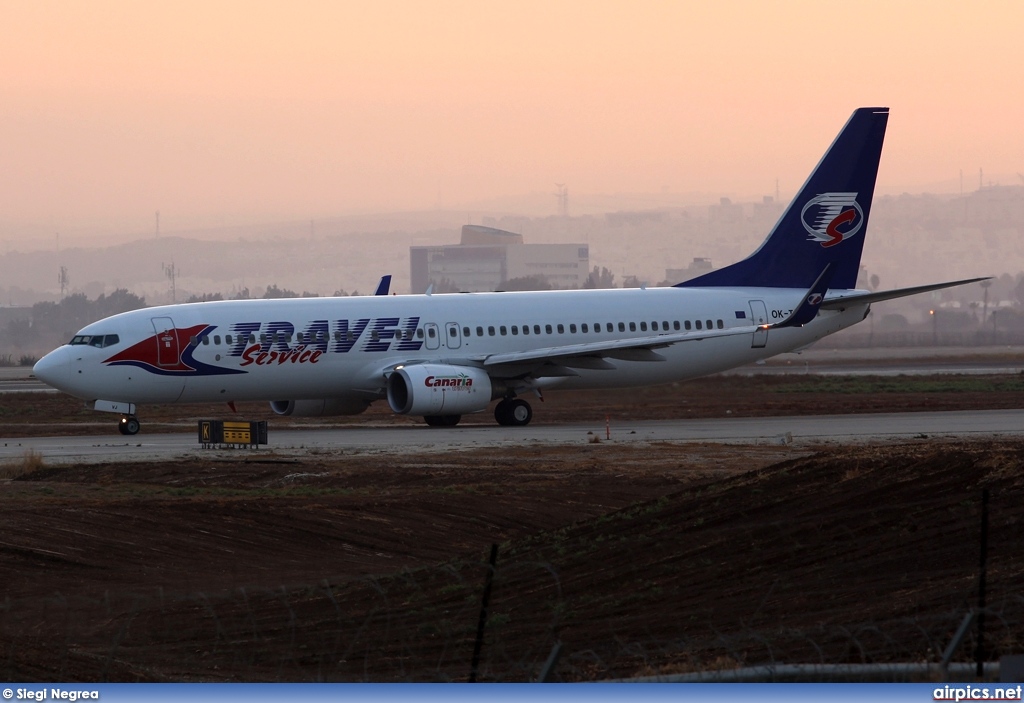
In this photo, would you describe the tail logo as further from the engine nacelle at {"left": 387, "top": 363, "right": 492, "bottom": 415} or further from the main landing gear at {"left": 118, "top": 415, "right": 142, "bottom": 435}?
the main landing gear at {"left": 118, "top": 415, "right": 142, "bottom": 435}

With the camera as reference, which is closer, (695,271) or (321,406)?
(321,406)

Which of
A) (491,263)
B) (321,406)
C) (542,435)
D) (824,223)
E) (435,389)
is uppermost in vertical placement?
(491,263)

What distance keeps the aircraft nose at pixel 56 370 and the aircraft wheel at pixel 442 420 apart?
8.90m

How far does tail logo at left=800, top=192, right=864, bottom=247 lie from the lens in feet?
136

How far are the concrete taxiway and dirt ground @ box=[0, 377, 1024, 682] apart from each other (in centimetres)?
571

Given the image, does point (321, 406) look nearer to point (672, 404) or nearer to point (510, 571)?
point (672, 404)

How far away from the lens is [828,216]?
136 feet

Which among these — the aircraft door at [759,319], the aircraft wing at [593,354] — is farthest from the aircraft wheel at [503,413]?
the aircraft door at [759,319]

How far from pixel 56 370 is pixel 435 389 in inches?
351

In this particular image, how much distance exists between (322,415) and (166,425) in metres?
5.02

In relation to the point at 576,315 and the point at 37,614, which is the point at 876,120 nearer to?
the point at 576,315

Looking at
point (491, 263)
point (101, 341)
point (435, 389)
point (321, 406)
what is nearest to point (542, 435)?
point (435, 389)

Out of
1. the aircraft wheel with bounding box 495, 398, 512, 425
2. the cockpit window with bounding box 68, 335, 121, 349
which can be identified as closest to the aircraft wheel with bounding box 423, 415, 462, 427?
the aircraft wheel with bounding box 495, 398, 512, 425

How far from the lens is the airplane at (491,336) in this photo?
113 ft
